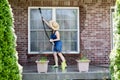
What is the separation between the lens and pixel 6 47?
21.7ft

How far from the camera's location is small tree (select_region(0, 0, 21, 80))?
6.57 metres

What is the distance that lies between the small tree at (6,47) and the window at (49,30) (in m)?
7.07

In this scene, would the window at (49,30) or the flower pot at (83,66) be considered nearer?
the flower pot at (83,66)

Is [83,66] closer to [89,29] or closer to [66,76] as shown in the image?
[66,76]

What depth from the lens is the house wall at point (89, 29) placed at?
1375 cm

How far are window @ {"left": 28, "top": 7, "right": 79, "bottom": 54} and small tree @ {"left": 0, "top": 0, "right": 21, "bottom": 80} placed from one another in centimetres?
707

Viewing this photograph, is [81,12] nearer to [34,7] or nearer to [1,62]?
[34,7]

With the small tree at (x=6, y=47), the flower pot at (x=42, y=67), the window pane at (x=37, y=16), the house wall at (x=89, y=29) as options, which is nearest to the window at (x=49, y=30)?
the window pane at (x=37, y=16)

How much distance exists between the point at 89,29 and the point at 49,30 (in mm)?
1538

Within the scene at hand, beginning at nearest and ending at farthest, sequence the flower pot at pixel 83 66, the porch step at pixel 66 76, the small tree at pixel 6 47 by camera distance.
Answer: the small tree at pixel 6 47
the porch step at pixel 66 76
the flower pot at pixel 83 66

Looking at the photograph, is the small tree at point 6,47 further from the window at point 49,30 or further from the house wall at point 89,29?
the window at point 49,30

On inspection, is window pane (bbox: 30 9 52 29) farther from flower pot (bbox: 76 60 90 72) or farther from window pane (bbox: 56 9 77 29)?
flower pot (bbox: 76 60 90 72)

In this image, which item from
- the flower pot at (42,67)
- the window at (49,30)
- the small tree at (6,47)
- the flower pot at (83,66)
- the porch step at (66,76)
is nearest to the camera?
the small tree at (6,47)

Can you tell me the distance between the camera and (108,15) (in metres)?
13.8
